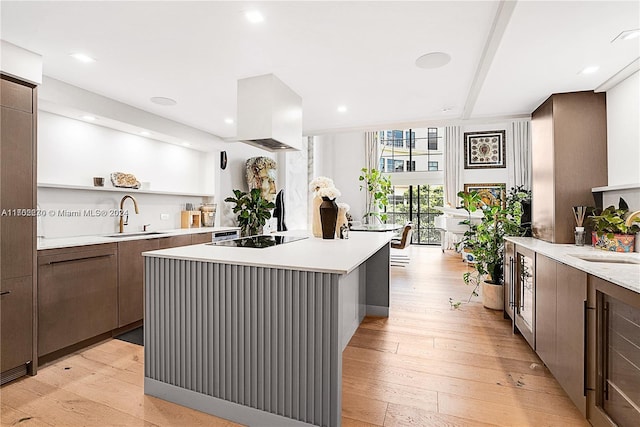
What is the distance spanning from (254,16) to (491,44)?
1492mm

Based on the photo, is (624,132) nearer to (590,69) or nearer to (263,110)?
(590,69)

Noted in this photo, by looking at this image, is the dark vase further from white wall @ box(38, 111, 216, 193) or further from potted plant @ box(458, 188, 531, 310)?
white wall @ box(38, 111, 216, 193)

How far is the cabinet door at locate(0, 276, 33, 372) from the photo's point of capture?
78.9 inches

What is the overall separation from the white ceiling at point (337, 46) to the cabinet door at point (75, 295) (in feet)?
5.04

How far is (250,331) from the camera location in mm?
1666

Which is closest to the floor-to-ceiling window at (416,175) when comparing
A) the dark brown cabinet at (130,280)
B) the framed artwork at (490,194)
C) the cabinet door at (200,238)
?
the framed artwork at (490,194)

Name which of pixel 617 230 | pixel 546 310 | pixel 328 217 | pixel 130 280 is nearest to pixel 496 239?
pixel 617 230

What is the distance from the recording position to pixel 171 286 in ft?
6.11

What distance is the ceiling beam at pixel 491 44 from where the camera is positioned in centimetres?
163

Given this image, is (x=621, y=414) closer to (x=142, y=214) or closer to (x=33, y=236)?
(x=33, y=236)

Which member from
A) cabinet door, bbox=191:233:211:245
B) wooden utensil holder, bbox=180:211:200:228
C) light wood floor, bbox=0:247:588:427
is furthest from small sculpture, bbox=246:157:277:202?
light wood floor, bbox=0:247:588:427

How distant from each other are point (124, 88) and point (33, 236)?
1534 millimetres

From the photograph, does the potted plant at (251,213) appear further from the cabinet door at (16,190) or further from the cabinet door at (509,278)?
the cabinet door at (509,278)

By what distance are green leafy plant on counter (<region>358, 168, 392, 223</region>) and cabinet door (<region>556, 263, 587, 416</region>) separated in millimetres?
5286
